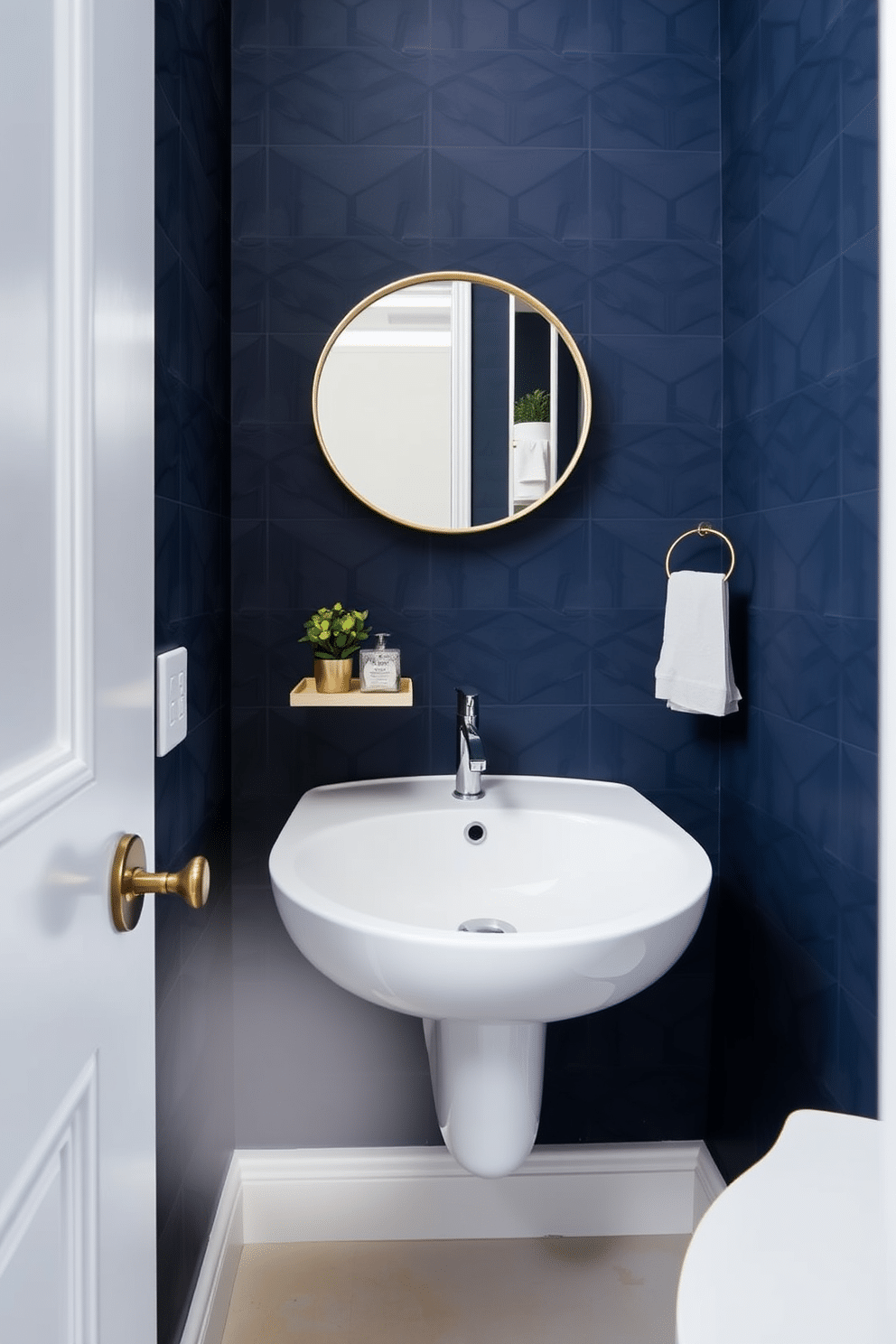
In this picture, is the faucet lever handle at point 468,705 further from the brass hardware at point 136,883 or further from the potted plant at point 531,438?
the brass hardware at point 136,883

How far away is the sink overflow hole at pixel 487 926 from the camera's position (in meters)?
1.43

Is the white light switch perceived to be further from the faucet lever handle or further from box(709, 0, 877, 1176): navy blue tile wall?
box(709, 0, 877, 1176): navy blue tile wall

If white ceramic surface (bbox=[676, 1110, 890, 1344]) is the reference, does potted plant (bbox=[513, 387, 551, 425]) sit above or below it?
above

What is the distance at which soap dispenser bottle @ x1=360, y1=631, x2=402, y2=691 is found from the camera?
60.6 inches

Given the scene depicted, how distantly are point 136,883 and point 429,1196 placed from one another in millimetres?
1329

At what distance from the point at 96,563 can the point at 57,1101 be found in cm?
33

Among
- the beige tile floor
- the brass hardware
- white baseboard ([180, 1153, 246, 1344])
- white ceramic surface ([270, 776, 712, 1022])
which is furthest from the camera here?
the beige tile floor

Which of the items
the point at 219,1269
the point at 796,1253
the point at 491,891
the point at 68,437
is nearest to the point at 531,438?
the point at 491,891

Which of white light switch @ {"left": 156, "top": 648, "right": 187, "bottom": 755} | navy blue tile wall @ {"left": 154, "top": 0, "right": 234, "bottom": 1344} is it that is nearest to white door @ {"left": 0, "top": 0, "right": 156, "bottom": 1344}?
white light switch @ {"left": 156, "top": 648, "right": 187, "bottom": 755}

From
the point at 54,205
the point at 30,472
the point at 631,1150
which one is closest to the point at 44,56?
the point at 54,205

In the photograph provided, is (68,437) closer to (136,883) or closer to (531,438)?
(136,883)

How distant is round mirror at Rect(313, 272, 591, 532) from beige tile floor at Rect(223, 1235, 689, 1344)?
4.20ft

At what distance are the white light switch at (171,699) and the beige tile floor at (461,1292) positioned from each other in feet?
3.39

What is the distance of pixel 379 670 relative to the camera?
1.54 m
